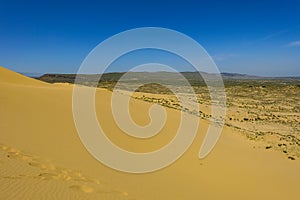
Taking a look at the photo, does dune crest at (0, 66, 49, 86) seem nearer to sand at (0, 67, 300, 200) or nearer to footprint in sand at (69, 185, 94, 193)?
sand at (0, 67, 300, 200)

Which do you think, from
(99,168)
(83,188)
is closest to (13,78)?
(99,168)

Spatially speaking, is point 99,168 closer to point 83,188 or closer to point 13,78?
point 83,188

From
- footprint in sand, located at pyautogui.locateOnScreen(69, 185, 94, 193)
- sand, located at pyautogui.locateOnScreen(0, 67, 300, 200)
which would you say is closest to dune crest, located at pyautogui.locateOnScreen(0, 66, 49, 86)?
sand, located at pyautogui.locateOnScreen(0, 67, 300, 200)

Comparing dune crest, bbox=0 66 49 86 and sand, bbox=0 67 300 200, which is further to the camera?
dune crest, bbox=0 66 49 86

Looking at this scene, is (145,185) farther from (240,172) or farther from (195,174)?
(240,172)

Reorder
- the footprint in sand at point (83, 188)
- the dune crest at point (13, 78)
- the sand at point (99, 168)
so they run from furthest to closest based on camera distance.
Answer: the dune crest at point (13, 78) < the sand at point (99, 168) < the footprint in sand at point (83, 188)

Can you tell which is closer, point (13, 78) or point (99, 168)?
point (99, 168)

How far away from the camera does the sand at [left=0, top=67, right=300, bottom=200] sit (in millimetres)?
5086

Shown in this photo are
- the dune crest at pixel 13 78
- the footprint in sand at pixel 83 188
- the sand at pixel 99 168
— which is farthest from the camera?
the dune crest at pixel 13 78

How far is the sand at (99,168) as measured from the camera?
200 inches

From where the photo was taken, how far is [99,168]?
21.3 feet

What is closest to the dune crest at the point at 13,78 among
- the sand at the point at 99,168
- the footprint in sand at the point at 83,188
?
the sand at the point at 99,168

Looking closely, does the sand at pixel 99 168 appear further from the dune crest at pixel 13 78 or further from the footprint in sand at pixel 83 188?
the dune crest at pixel 13 78

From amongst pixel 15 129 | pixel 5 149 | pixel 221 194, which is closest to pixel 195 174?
pixel 221 194
